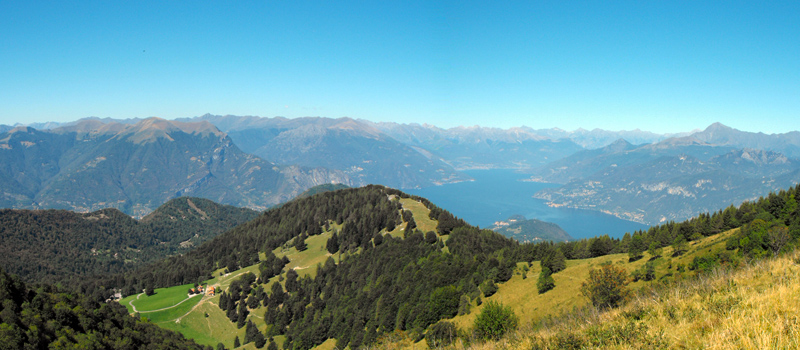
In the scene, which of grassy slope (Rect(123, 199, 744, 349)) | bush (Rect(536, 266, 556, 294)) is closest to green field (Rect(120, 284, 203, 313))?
grassy slope (Rect(123, 199, 744, 349))

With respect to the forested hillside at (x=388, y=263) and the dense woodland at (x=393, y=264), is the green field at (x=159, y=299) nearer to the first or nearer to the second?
the forested hillside at (x=388, y=263)

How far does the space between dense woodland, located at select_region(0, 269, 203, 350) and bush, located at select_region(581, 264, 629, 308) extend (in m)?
65.9

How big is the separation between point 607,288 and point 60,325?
75194 millimetres

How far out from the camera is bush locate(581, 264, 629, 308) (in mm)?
38541

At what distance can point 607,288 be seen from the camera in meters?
40.3

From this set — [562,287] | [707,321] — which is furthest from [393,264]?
[707,321]

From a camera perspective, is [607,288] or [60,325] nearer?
[607,288]

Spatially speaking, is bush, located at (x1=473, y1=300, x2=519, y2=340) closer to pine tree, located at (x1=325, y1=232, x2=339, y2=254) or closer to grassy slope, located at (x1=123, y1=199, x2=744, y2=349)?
grassy slope, located at (x1=123, y1=199, x2=744, y2=349)

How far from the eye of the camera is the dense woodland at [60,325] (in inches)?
1719

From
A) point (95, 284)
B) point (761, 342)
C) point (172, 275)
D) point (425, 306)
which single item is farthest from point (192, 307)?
point (761, 342)

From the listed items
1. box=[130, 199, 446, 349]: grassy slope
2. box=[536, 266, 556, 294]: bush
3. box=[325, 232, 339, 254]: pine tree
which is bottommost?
box=[130, 199, 446, 349]: grassy slope

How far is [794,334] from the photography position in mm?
9133

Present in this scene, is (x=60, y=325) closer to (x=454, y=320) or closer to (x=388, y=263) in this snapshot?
(x=454, y=320)

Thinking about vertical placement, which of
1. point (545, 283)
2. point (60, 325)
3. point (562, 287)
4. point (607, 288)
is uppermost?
point (607, 288)
